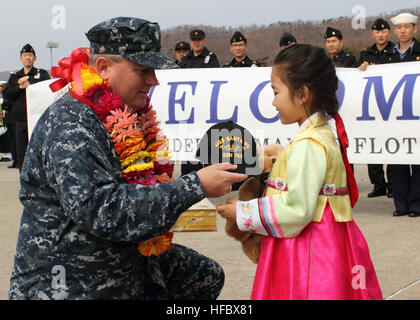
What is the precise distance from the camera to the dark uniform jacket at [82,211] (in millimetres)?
2197

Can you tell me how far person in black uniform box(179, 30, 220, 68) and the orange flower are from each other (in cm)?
A: 730

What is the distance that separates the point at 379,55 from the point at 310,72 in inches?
220

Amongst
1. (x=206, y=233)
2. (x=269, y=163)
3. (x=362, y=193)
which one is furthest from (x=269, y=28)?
(x=269, y=163)

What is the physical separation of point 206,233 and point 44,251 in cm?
379

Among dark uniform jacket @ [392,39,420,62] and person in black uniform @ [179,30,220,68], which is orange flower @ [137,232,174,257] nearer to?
dark uniform jacket @ [392,39,420,62]

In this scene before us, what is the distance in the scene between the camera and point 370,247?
5.30 meters

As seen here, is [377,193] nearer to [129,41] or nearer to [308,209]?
[308,209]

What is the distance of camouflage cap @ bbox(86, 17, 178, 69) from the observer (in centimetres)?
249

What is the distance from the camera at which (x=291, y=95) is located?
8.46 feet

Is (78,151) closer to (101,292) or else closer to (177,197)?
(177,197)

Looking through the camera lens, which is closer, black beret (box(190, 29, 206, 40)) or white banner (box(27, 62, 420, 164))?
white banner (box(27, 62, 420, 164))

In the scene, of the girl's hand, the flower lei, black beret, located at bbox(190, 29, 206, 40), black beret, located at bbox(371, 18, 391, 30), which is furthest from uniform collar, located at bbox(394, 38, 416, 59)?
the flower lei

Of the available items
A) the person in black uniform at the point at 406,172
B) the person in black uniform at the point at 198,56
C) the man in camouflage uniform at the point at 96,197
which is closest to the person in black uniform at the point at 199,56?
the person in black uniform at the point at 198,56

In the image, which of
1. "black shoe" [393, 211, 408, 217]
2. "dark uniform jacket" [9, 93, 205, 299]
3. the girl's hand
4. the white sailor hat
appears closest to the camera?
"dark uniform jacket" [9, 93, 205, 299]
